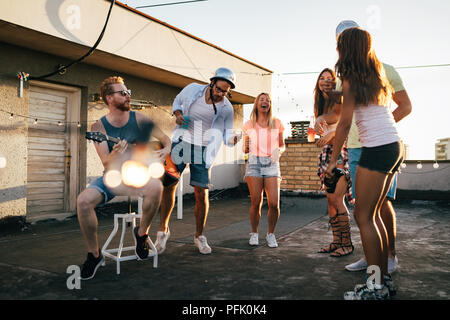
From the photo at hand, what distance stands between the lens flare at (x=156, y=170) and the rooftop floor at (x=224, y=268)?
778 millimetres

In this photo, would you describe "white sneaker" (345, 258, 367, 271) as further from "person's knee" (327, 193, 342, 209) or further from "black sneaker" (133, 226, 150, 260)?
"black sneaker" (133, 226, 150, 260)

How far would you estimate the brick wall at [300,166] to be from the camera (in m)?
7.84

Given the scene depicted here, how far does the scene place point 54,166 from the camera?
6.27 metres

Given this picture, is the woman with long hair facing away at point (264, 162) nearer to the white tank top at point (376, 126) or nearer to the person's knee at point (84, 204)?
the white tank top at point (376, 126)

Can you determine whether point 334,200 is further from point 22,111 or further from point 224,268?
point 22,111

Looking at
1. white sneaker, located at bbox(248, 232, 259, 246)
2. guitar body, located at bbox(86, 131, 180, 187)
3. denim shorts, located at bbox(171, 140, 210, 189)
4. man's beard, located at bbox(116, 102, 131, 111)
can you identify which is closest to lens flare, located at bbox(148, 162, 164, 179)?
guitar body, located at bbox(86, 131, 180, 187)

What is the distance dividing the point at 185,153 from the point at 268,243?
53.1 inches

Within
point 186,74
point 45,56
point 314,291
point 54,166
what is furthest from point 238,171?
point 314,291

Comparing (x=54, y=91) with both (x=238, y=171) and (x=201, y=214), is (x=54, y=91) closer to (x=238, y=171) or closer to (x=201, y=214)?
(x=201, y=214)

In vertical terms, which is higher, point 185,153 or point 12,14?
point 12,14

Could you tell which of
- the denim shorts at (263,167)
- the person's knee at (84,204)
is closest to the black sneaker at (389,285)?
the denim shorts at (263,167)

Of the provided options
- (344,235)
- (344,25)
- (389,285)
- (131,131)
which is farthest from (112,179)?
(344,235)

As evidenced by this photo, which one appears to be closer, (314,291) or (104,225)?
(314,291)
